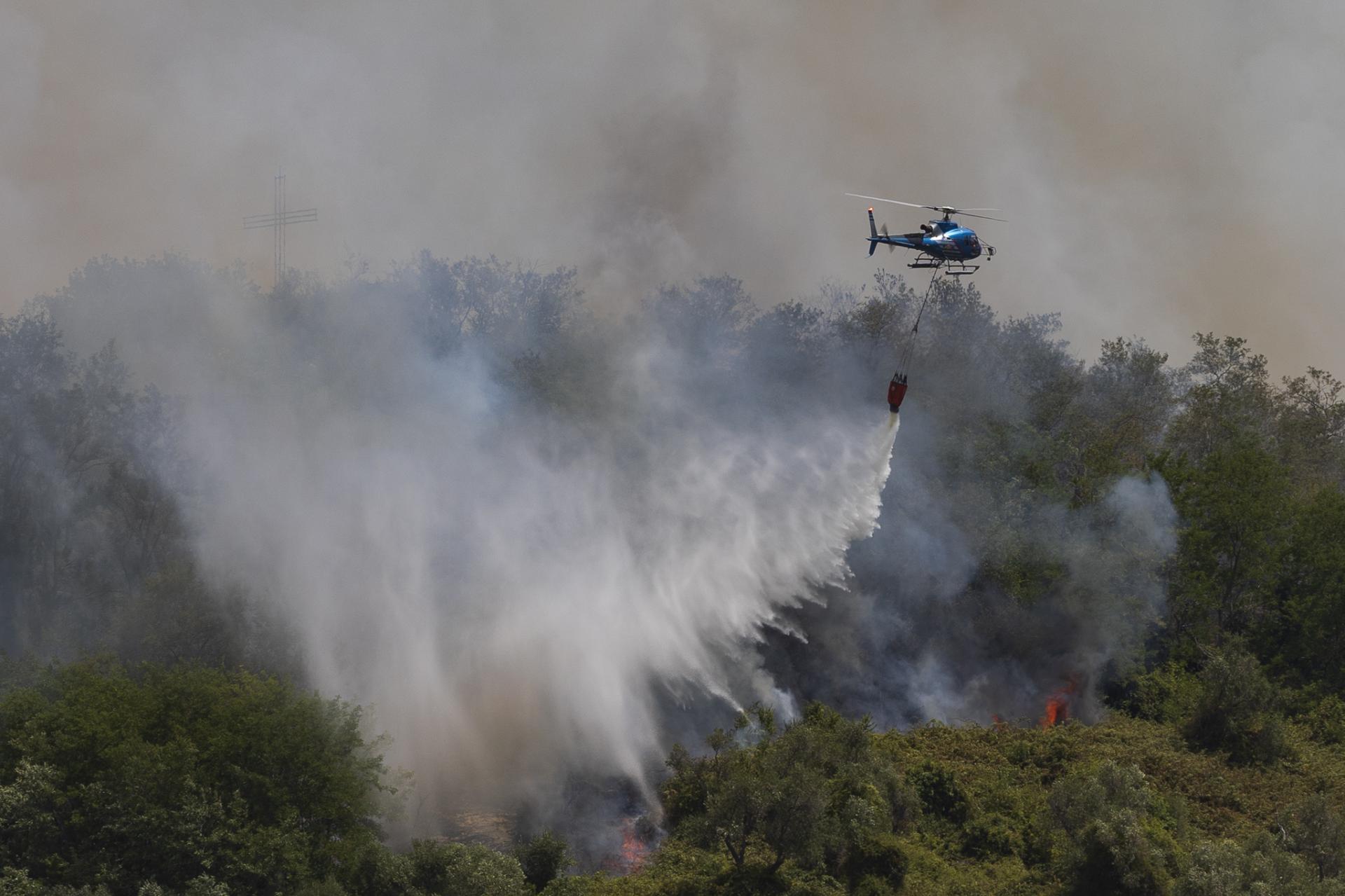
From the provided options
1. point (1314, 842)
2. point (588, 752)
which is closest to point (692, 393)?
point (588, 752)

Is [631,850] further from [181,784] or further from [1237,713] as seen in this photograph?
[1237,713]

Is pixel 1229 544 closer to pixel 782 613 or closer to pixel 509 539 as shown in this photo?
pixel 782 613

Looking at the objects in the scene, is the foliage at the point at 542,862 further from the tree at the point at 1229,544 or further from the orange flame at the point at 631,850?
the tree at the point at 1229,544

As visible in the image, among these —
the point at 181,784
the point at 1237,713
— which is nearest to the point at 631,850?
the point at 181,784

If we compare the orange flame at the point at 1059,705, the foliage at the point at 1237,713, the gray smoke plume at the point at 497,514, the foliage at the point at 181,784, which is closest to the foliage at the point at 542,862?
the foliage at the point at 181,784

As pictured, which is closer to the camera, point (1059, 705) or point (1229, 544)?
point (1059, 705)

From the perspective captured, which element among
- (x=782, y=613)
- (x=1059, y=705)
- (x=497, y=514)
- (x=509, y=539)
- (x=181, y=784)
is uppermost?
(x=497, y=514)

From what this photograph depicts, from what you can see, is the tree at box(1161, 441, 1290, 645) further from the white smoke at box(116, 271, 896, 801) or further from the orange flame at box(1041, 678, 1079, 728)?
the white smoke at box(116, 271, 896, 801)

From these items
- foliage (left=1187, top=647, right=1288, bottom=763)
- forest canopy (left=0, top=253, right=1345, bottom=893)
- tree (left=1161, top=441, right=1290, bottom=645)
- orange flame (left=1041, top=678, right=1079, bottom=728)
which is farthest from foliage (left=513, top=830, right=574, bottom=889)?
tree (left=1161, top=441, right=1290, bottom=645)

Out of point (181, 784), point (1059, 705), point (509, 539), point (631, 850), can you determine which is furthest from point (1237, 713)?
point (181, 784)

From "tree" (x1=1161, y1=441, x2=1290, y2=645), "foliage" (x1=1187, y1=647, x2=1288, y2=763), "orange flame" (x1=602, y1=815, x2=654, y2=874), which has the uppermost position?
"tree" (x1=1161, y1=441, x2=1290, y2=645)

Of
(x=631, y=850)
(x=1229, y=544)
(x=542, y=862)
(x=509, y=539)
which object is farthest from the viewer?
(x=1229, y=544)

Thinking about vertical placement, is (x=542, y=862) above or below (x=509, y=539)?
below

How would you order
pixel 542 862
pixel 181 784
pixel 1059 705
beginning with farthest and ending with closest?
pixel 1059 705, pixel 542 862, pixel 181 784
